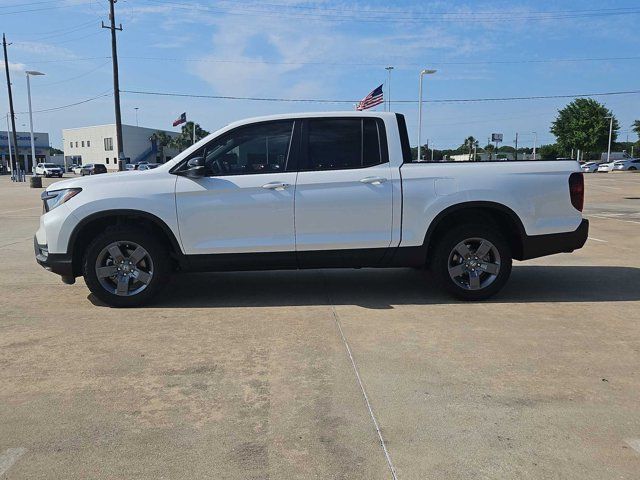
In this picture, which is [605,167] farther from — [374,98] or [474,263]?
[474,263]

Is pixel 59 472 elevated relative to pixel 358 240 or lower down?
lower down

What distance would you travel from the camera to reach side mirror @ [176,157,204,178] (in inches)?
208

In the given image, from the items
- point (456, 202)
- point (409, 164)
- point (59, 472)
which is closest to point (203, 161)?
point (409, 164)

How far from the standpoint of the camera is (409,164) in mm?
5613

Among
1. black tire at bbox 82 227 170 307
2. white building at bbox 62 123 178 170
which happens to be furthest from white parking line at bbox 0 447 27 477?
white building at bbox 62 123 178 170

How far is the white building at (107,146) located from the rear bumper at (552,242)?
95.8 metres

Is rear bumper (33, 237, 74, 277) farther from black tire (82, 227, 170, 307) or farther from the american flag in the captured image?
the american flag

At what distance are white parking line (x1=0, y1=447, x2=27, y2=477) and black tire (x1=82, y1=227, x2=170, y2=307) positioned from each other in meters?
2.71

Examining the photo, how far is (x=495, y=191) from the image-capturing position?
5555mm

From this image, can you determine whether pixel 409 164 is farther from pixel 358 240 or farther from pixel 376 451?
pixel 376 451

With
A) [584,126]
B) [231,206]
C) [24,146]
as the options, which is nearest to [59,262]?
[231,206]

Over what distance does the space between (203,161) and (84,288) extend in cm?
249

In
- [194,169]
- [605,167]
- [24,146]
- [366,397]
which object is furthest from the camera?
[24,146]

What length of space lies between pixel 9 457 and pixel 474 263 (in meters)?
4.52
